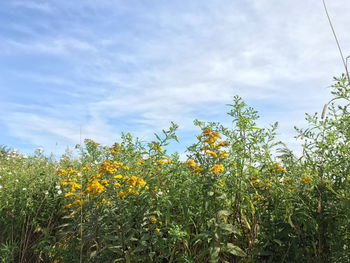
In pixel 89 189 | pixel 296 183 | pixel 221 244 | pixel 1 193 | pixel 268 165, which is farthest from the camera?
pixel 1 193

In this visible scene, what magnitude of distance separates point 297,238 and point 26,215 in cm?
366

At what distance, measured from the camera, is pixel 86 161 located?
15.8 feet

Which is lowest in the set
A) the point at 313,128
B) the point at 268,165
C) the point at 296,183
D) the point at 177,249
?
the point at 177,249

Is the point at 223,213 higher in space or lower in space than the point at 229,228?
higher

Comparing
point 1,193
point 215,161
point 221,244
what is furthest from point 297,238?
point 1,193

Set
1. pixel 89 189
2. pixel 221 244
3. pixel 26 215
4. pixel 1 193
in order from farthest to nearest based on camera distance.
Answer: pixel 1 193 < pixel 26 215 < pixel 89 189 < pixel 221 244

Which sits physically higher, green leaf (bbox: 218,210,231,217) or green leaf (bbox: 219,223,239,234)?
green leaf (bbox: 218,210,231,217)

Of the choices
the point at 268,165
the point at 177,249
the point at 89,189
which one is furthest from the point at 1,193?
the point at 268,165

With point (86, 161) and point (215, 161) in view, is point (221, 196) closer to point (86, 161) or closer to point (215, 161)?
→ point (215, 161)

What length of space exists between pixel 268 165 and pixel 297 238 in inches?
25.2

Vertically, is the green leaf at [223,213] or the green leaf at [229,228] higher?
the green leaf at [223,213]

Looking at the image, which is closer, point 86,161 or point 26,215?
point 26,215

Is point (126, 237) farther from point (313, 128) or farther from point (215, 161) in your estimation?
point (313, 128)

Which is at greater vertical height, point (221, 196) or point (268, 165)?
point (268, 165)
